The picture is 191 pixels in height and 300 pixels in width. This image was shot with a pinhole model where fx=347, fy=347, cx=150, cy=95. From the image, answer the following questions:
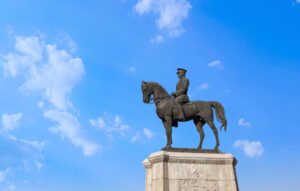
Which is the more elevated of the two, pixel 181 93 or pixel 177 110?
pixel 181 93

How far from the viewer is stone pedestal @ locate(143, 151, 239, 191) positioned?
12.9 meters

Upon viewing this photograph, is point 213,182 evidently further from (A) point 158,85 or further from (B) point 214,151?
(A) point 158,85

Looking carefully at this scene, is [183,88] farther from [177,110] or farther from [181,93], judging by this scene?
[177,110]

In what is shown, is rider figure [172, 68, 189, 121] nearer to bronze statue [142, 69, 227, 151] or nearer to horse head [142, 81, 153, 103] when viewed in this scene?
bronze statue [142, 69, 227, 151]

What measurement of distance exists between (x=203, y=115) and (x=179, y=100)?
120cm

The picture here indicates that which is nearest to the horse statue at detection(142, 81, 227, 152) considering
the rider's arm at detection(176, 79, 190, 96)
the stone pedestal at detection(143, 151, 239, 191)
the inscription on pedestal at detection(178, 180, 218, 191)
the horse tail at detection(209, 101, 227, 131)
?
the horse tail at detection(209, 101, 227, 131)

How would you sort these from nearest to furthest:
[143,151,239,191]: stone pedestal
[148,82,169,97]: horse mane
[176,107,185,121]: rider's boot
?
[143,151,239,191]: stone pedestal
[176,107,185,121]: rider's boot
[148,82,169,97]: horse mane

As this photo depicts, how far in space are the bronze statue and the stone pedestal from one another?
887mm

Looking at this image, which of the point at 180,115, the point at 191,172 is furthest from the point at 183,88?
the point at 191,172

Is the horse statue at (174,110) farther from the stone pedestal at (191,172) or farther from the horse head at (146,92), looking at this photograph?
the stone pedestal at (191,172)

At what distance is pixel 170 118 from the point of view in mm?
14414

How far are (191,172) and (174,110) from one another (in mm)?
2723

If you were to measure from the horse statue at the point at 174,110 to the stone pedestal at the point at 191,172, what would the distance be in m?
0.86

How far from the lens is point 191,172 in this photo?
13188 millimetres
